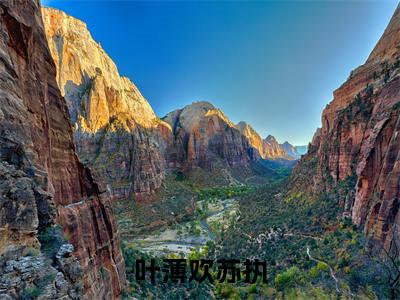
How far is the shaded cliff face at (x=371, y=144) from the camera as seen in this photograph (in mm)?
20438

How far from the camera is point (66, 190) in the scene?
14.6 m

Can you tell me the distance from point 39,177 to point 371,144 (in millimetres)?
30825

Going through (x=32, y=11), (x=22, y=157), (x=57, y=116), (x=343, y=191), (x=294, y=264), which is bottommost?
(x=294, y=264)

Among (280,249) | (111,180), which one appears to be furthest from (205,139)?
(280,249)

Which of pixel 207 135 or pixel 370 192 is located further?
pixel 207 135

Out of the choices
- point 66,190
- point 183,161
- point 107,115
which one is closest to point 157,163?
point 107,115

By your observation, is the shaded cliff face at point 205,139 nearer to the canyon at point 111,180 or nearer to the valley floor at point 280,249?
the canyon at point 111,180

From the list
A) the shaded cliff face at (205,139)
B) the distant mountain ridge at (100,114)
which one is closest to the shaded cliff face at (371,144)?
the distant mountain ridge at (100,114)

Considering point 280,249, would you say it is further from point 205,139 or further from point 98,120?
point 205,139

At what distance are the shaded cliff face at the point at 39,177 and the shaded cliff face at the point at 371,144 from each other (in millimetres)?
23690

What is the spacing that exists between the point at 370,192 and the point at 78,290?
91.9 feet

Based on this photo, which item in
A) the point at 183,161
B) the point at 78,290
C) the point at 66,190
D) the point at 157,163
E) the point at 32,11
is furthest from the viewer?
the point at 183,161

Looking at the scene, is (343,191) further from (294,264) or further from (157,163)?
(157,163)

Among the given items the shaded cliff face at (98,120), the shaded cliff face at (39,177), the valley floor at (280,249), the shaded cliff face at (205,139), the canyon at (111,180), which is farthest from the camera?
the shaded cliff face at (205,139)
